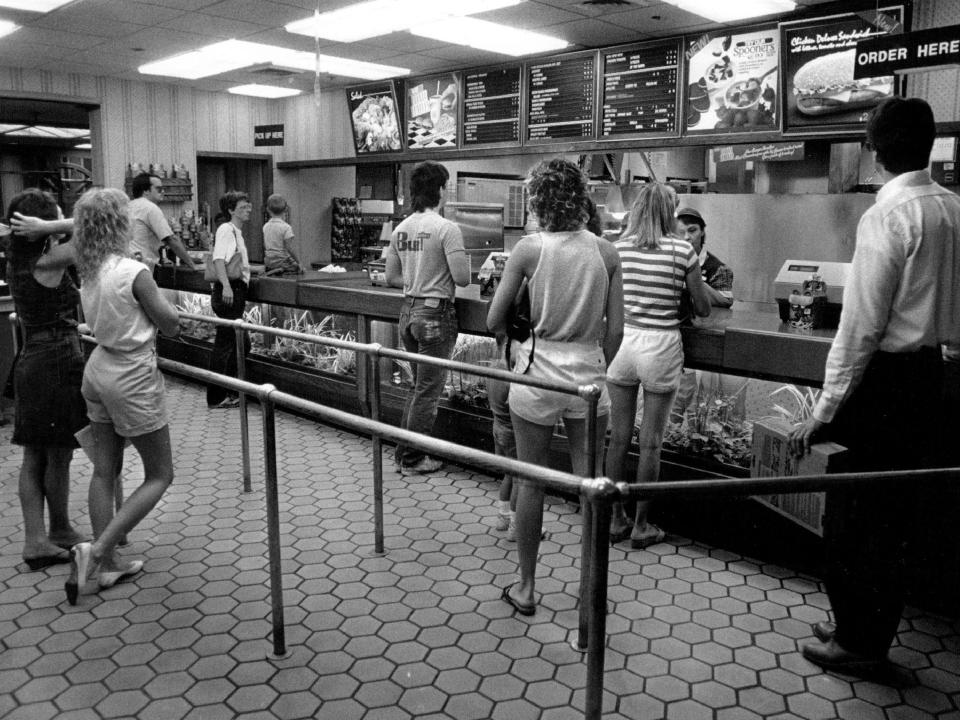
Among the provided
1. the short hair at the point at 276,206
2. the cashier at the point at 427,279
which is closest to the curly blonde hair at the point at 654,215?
the cashier at the point at 427,279

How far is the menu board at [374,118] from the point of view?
8.16 metres

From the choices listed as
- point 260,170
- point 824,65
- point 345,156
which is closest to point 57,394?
point 824,65

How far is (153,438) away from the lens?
3.12 meters

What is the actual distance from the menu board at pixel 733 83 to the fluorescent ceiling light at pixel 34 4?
449 centimetres

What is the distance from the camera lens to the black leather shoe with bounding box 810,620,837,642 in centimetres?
276

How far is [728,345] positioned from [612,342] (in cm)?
72

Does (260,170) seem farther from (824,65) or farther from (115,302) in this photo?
(115,302)

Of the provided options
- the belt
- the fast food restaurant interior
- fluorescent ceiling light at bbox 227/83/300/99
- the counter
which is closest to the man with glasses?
the fast food restaurant interior

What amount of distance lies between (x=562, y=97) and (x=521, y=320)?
430cm

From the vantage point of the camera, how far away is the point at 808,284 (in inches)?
140

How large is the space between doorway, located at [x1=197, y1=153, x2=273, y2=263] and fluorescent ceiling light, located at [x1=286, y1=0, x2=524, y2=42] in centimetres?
402

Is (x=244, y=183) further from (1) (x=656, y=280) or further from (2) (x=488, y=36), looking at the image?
(1) (x=656, y=280)

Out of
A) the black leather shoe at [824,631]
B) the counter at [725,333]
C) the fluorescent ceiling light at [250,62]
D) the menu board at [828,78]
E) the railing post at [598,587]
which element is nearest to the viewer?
the railing post at [598,587]

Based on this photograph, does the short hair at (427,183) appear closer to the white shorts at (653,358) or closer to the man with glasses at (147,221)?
the white shorts at (653,358)
